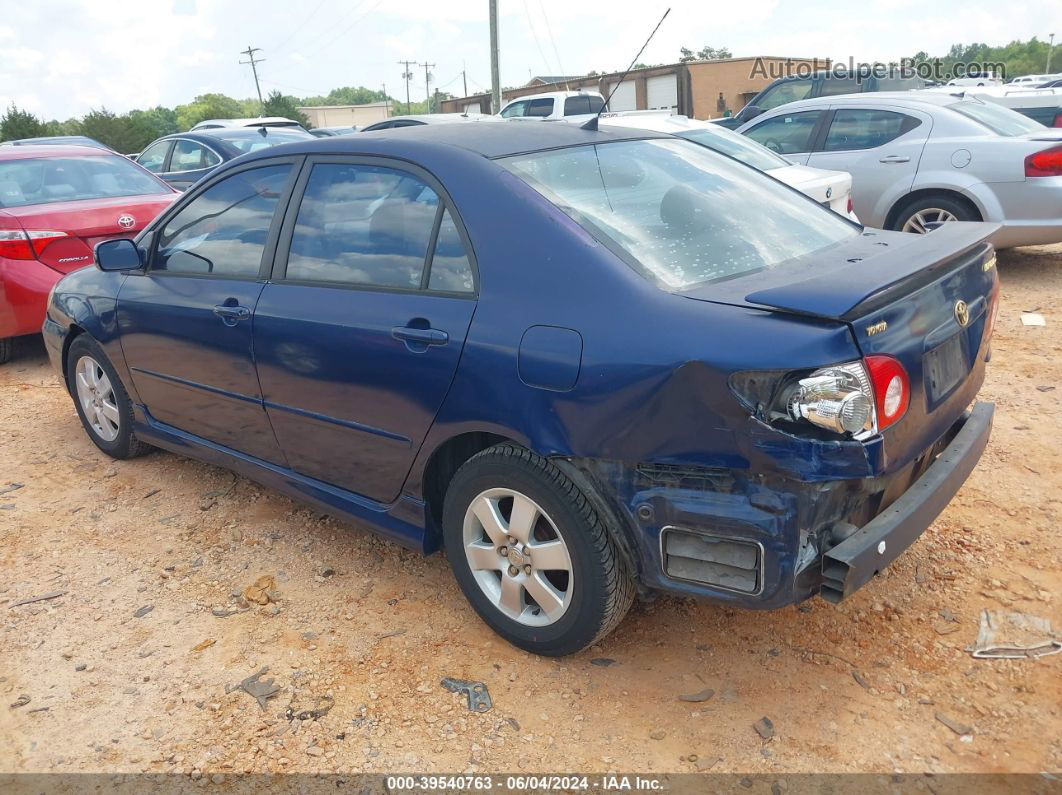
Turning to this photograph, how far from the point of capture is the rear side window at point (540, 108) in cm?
1722

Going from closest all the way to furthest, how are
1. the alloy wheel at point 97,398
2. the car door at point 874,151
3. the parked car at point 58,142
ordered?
the alloy wheel at point 97,398 < the car door at point 874,151 < the parked car at point 58,142

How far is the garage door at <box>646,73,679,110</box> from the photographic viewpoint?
32.9m

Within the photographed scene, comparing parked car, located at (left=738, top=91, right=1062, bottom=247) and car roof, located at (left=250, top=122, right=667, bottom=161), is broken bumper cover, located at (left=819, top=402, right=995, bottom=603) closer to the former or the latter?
car roof, located at (left=250, top=122, right=667, bottom=161)

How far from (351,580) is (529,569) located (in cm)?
103

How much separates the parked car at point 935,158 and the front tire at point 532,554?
5.65 m

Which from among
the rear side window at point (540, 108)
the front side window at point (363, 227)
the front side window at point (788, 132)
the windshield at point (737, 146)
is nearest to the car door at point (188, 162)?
the windshield at point (737, 146)

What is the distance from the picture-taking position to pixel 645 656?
9.45 ft

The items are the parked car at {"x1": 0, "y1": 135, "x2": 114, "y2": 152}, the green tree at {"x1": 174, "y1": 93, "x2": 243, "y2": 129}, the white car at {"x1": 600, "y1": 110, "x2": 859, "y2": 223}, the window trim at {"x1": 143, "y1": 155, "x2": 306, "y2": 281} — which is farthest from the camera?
Answer: the green tree at {"x1": 174, "y1": 93, "x2": 243, "y2": 129}

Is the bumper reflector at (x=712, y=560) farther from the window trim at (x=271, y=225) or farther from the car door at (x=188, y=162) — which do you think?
the car door at (x=188, y=162)

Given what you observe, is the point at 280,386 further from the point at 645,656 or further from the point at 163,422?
the point at 645,656

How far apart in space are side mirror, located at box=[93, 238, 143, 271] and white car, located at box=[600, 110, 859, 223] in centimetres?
339

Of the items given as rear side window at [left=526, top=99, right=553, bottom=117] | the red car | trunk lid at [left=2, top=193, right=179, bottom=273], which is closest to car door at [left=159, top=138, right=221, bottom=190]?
the red car

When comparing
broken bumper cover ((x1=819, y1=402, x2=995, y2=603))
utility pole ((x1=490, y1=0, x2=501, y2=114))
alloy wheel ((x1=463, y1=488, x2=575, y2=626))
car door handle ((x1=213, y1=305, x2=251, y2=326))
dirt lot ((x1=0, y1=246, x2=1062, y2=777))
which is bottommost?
dirt lot ((x1=0, y1=246, x2=1062, y2=777))

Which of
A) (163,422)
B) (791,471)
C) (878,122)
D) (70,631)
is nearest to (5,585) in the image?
(70,631)
